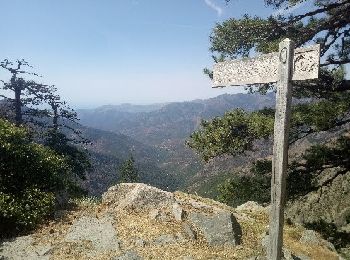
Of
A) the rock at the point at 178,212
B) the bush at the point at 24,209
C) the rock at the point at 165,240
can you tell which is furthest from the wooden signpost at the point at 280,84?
the bush at the point at 24,209

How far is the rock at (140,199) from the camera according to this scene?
1139cm

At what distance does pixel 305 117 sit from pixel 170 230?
229 inches

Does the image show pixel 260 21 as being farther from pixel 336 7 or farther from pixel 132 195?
pixel 132 195

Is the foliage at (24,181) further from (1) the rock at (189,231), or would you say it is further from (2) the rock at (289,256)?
(2) the rock at (289,256)

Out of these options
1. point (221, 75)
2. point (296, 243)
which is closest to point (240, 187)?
point (296, 243)

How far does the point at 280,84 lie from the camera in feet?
18.6

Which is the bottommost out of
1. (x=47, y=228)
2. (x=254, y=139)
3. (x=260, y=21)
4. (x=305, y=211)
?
(x=305, y=211)

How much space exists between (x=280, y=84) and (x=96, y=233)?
6.69 meters

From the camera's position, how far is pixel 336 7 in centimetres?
1416

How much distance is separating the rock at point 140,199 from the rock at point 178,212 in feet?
0.96

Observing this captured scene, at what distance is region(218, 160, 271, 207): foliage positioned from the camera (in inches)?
558

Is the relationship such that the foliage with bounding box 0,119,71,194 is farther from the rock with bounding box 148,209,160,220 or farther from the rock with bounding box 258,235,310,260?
the rock with bounding box 258,235,310,260

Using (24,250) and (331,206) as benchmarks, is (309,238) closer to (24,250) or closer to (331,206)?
(24,250)

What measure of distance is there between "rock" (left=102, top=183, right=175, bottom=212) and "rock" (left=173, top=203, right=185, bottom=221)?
0.29 m
